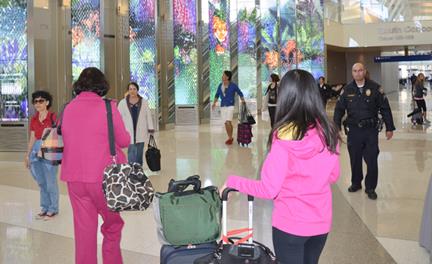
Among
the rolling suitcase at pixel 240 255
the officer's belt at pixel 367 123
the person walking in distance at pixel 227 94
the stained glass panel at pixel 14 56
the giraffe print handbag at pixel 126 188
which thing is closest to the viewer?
the rolling suitcase at pixel 240 255

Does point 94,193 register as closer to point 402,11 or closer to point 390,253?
point 390,253

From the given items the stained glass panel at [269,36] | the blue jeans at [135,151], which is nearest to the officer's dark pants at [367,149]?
the blue jeans at [135,151]

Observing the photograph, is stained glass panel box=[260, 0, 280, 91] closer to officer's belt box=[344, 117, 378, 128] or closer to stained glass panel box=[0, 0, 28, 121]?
stained glass panel box=[0, 0, 28, 121]

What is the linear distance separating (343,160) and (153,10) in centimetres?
957

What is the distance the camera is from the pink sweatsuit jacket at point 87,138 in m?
3.36

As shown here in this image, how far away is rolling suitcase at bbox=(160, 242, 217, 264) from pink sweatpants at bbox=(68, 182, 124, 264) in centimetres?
104

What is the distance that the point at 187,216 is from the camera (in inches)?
96.7

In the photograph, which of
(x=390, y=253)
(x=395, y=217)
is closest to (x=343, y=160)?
(x=395, y=217)

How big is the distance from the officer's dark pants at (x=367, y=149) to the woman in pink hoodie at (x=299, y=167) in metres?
3.92

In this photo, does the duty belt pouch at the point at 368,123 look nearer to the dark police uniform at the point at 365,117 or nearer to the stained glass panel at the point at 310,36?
the dark police uniform at the point at 365,117

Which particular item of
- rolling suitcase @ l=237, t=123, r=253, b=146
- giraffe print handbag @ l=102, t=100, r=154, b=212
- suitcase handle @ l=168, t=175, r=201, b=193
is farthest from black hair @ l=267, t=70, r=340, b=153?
rolling suitcase @ l=237, t=123, r=253, b=146

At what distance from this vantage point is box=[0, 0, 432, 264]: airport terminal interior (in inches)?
190

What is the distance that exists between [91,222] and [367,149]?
3.77m

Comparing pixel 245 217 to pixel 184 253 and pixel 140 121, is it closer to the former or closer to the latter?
pixel 140 121
